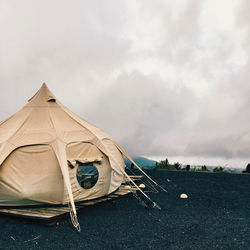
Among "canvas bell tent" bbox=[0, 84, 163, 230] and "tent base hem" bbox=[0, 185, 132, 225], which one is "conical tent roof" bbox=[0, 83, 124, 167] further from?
"tent base hem" bbox=[0, 185, 132, 225]

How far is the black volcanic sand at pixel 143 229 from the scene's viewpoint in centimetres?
497

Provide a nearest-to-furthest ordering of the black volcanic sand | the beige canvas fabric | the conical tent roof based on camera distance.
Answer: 1. the black volcanic sand
2. the beige canvas fabric
3. the conical tent roof

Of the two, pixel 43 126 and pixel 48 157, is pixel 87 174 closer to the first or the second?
pixel 48 157

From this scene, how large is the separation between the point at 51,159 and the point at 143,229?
10.3ft

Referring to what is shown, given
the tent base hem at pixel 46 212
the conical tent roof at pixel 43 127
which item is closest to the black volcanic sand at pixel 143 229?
the tent base hem at pixel 46 212

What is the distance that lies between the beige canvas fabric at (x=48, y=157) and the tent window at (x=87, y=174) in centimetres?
13

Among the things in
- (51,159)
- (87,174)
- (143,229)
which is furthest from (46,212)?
(143,229)

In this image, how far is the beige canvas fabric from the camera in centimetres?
698

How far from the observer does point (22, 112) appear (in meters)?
8.71

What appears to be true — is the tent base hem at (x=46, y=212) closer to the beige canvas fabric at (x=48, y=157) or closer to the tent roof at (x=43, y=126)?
the beige canvas fabric at (x=48, y=157)

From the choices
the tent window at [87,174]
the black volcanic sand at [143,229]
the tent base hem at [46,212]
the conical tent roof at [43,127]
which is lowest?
the black volcanic sand at [143,229]

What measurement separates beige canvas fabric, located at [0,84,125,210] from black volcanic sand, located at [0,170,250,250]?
0.67 metres

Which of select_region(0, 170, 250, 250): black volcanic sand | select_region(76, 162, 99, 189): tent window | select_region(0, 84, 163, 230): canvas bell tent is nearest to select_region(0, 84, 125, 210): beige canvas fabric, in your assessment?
select_region(0, 84, 163, 230): canvas bell tent

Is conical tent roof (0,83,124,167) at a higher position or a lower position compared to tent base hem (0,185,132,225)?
higher
